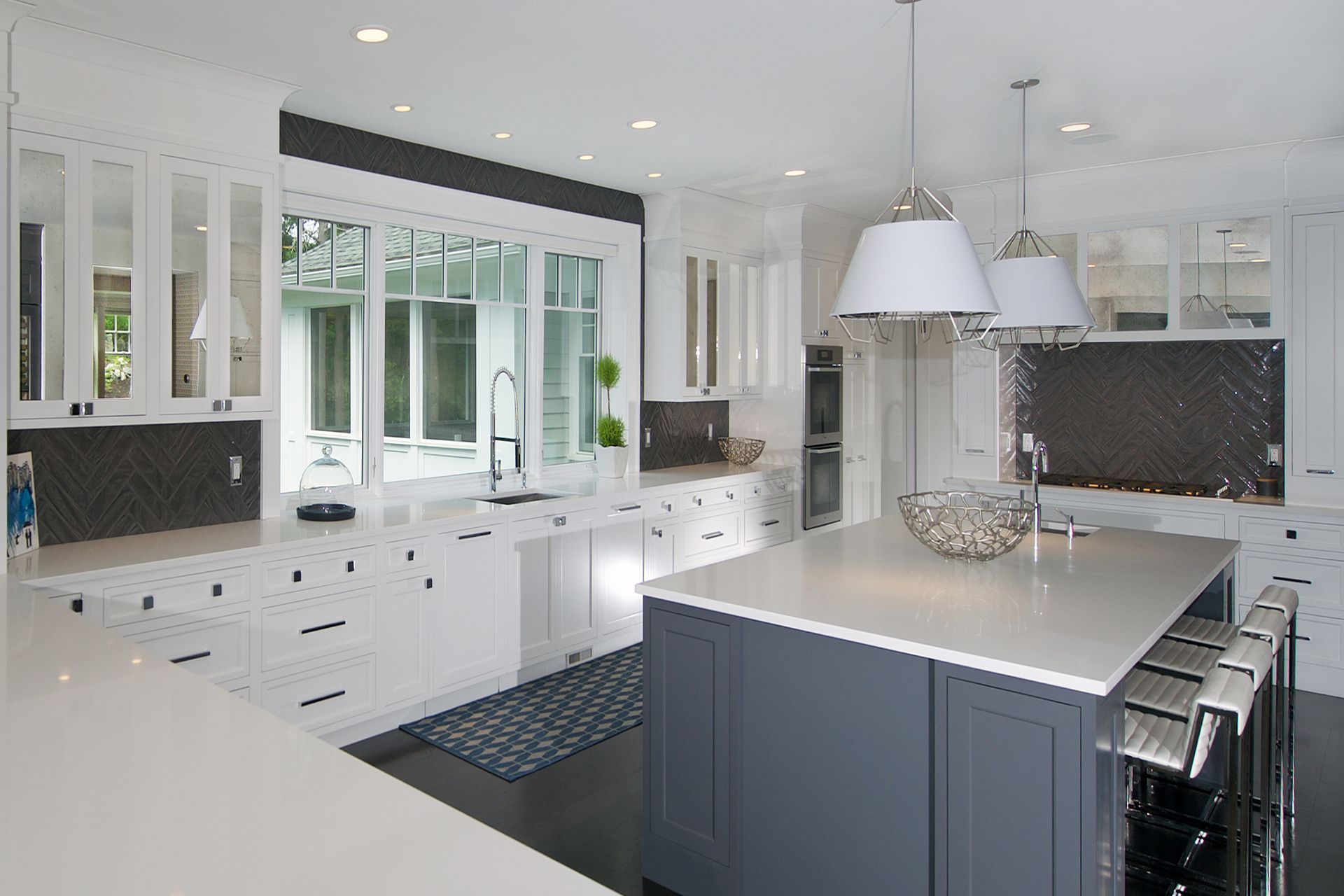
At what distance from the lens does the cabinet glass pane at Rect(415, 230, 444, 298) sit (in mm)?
4488

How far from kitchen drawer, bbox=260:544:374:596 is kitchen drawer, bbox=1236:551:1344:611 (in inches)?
169

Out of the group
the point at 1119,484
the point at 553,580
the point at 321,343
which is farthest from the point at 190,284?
the point at 1119,484

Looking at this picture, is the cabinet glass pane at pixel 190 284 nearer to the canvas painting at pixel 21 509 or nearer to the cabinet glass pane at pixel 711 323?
the canvas painting at pixel 21 509

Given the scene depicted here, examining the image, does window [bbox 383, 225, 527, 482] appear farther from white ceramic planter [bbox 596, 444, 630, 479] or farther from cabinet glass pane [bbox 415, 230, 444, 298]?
white ceramic planter [bbox 596, 444, 630, 479]

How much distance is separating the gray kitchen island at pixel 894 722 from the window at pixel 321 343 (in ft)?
7.27

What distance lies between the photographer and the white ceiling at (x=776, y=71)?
2.85 m

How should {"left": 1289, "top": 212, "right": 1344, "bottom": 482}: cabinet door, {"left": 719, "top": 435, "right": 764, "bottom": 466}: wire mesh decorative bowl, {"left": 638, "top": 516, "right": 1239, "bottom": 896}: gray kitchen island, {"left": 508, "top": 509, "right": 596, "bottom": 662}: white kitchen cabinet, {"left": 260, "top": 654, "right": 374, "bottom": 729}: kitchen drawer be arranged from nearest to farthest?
{"left": 638, "top": 516, "right": 1239, "bottom": 896}: gray kitchen island
{"left": 260, "top": 654, "right": 374, "bottom": 729}: kitchen drawer
{"left": 508, "top": 509, "right": 596, "bottom": 662}: white kitchen cabinet
{"left": 1289, "top": 212, "right": 1344, "bottom": 482}: cabinet door
{"left": 719, "top": 435, "right": 764, "bottom": 466}: wire mesh decorative bowl

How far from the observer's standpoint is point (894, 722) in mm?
2189

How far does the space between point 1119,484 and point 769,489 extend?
2.08 m

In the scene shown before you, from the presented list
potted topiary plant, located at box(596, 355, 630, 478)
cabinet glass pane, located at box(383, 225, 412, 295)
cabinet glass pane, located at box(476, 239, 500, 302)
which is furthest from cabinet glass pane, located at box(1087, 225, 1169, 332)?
cabinet glass pane, located at box(383, 225, 412, 295)

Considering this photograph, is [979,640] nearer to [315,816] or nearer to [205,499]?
[315,816]

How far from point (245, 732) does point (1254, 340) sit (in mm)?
5259

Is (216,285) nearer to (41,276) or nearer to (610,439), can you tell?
(41,276)

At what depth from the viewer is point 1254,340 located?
4852 millimetres
